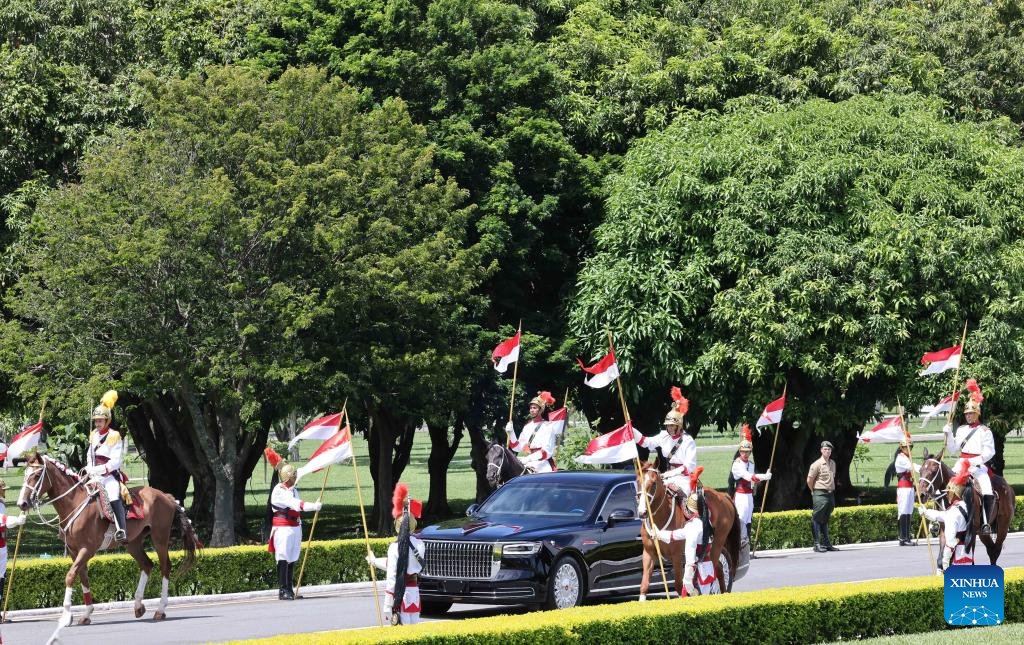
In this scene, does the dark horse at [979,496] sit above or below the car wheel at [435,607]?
above

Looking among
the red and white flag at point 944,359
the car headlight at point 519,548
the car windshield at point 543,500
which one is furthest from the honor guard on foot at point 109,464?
the red and white flag at point 944,359

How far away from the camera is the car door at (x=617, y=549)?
1742cm

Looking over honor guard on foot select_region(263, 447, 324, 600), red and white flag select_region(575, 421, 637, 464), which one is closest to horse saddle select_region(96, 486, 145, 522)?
honor guard on foot select_region(263, 447, 324, 600)

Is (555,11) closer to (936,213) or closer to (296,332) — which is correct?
(936,213)

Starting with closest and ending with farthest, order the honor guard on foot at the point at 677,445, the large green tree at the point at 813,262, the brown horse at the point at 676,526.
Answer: the brown horse at the point at 676,526
the honor guard on foot at the point at 677,445
the large green tree at the point at 813,262

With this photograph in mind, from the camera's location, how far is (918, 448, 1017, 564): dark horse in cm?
1897

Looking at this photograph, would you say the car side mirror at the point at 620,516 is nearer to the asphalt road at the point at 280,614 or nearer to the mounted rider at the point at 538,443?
the asphalt road at the point at 280,614

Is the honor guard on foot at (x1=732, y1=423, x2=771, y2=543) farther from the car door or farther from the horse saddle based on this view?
the horse saddle

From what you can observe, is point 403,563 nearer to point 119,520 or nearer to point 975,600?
point 119,520

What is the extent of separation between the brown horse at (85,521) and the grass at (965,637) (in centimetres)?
889

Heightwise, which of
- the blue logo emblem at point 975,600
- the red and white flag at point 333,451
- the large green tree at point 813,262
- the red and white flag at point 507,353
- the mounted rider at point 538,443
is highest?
the large green tree at point 813,262

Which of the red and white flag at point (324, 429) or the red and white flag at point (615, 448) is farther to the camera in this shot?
the red and white flag at point (615, 448)

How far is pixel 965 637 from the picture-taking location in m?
13.9

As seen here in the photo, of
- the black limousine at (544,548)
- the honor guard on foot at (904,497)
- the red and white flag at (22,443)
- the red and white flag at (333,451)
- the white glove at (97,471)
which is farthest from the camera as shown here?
the honor guard on foot at (904,497)
